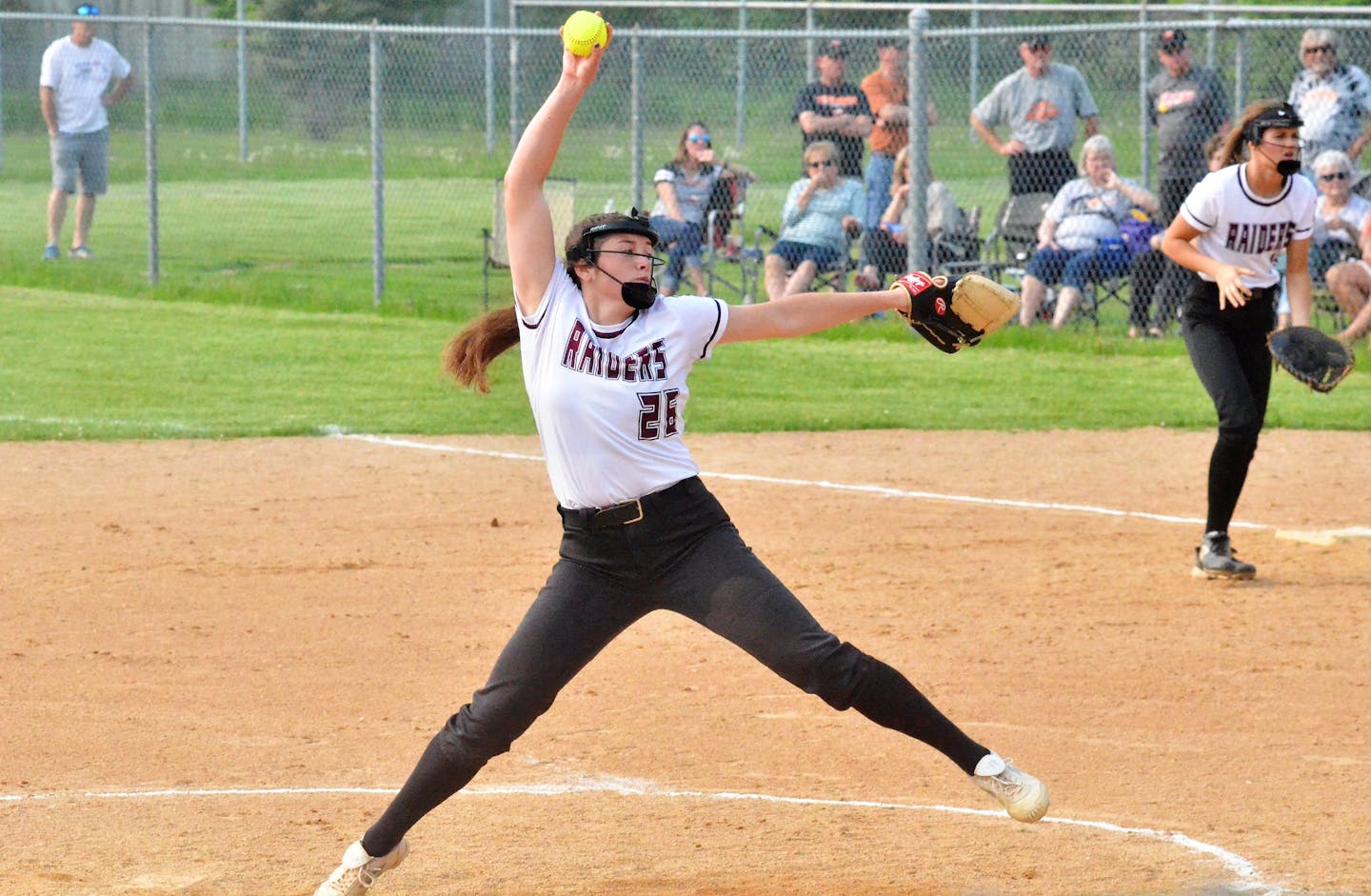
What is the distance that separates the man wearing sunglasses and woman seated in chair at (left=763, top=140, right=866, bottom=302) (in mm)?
3679

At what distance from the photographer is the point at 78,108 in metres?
18.4

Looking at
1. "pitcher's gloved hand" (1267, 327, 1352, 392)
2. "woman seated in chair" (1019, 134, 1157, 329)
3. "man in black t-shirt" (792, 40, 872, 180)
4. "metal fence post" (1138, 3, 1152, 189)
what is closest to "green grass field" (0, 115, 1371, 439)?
"woman seated in chair" (1019, 134, 1157, 329)

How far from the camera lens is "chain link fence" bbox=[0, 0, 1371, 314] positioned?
61.1ft

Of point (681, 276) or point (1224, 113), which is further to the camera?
point (681, 276)

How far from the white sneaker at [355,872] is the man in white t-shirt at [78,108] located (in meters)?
15.1

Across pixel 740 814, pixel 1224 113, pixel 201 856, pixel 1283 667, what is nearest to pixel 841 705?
pixel 740 814

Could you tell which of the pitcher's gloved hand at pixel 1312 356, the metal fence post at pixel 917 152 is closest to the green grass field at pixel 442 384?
the metal fence post at pixel 917 152

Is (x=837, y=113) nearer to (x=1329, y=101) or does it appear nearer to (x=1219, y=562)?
(x=1329, y=101)

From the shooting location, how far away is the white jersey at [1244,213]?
806 centimetres

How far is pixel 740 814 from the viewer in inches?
215

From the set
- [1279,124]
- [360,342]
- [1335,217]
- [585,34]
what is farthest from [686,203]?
[585,34]

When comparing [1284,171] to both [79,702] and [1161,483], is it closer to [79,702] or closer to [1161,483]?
[1161,483]

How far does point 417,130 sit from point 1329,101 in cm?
1061

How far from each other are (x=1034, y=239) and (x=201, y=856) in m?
11.7
